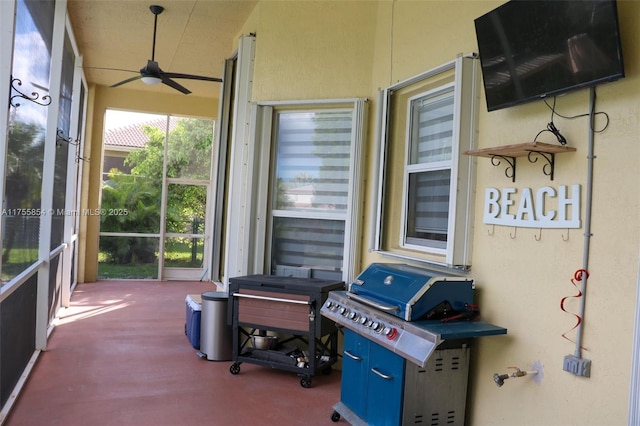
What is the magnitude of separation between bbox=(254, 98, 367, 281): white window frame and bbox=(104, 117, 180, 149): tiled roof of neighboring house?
16.5 feet

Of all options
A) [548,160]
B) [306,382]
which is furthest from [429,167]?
[306,382]

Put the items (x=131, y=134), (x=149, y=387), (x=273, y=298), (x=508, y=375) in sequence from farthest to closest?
(x=131, y=134), (x=273, y=298), (x=149, y=387), (x=508, y=375)

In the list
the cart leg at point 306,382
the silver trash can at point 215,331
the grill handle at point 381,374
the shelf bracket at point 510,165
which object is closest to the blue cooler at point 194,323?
the silver trash can at point 215,331

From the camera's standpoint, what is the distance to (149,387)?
3.78 metres

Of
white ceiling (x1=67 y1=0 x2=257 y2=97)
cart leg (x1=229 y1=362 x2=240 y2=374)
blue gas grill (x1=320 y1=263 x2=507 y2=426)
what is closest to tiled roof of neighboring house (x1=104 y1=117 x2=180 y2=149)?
white ceiling (x1=67 y1=0 x2=257 y2=97)

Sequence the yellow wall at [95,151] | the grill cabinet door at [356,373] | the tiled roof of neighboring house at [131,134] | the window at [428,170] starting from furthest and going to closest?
the tiled roof of neighboring house at [131,134] → the yellow wall at [95,151] → the window at [428,170] → the grill cabinet door at [356,373]

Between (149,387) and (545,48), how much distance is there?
11.3 feet

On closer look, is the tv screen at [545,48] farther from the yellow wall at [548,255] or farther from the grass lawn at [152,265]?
the grass lawn at [152,265]

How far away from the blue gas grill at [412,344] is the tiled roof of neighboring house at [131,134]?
684cm

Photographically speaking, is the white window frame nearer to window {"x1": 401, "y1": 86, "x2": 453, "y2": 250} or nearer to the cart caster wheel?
window {"x1": 401, "y1": 86, "x2": 453, "y2": 250}

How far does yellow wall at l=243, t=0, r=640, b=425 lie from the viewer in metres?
2.16

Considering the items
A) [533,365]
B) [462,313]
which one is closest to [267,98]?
[462,313]

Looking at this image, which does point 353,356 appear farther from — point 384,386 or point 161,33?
point 161,33

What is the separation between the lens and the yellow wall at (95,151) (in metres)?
8.35
